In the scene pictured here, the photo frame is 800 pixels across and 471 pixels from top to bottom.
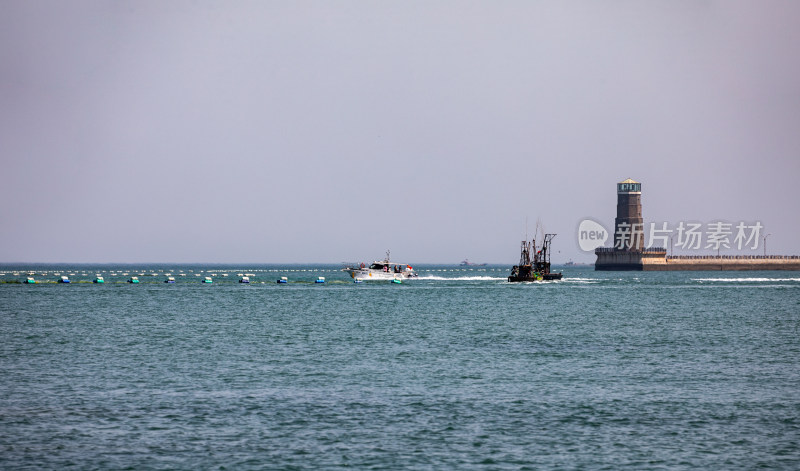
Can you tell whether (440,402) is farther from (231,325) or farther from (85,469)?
(231,325)

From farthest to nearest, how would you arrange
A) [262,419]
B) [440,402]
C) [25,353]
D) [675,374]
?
[25,353] → [675,374] → [440,402] → [262,419]

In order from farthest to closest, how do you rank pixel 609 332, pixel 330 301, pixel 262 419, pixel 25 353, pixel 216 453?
1. pixel 330 301
2. pixel 609 332
3. pixel 25 353
4. pixel 262 419
5. pixel 216 453

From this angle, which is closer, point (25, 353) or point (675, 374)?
point (675, 374)

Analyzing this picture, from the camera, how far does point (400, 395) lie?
135 ft

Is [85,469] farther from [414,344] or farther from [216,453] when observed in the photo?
[414,344]

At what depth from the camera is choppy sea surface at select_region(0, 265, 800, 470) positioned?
98.3 feet

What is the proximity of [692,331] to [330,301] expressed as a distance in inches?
2444

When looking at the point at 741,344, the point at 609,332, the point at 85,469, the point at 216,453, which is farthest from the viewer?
the point at 609,332

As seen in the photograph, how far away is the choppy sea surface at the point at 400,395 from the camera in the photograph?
29953mm

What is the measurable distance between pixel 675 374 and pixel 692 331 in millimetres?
29818

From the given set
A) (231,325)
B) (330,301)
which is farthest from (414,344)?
(330,301)

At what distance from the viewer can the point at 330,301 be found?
127750 millimetres

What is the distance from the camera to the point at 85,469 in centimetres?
2791

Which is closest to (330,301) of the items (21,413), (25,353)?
(25,353)
